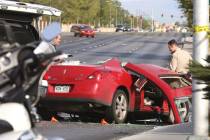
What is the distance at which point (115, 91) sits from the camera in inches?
415

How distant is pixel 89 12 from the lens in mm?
127125

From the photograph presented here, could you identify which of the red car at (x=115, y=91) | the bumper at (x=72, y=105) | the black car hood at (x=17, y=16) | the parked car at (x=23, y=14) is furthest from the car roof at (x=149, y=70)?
the black car hood at (x=17, y=16)

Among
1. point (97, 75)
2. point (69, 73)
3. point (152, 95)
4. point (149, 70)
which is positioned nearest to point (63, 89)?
point (69, 73)

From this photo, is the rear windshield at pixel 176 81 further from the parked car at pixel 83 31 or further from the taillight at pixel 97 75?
the parked car at pixel 83 31

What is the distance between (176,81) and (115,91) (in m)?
1.29

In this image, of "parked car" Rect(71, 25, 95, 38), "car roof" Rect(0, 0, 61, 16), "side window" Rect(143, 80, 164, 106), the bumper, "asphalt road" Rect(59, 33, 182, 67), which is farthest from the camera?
"parked car" Rect(71, 25, 95, 38)

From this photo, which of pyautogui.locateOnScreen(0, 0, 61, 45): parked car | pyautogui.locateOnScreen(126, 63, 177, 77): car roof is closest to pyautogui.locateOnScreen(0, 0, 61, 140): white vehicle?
pyautogui.locateOnScreen(0, 0, 61, 45): parked car

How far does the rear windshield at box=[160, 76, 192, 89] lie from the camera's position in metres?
11.0

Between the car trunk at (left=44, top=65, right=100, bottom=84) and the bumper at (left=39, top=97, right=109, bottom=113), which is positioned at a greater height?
the car trunk at (left=44, top=65, right=100, bottom=84)

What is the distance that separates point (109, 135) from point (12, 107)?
5.99 meters

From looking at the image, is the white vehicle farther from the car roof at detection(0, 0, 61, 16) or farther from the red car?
the red car

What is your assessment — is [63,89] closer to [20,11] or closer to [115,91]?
[115,91]

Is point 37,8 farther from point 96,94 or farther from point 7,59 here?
point 7,59

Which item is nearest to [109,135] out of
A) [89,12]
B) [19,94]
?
[19,94]
